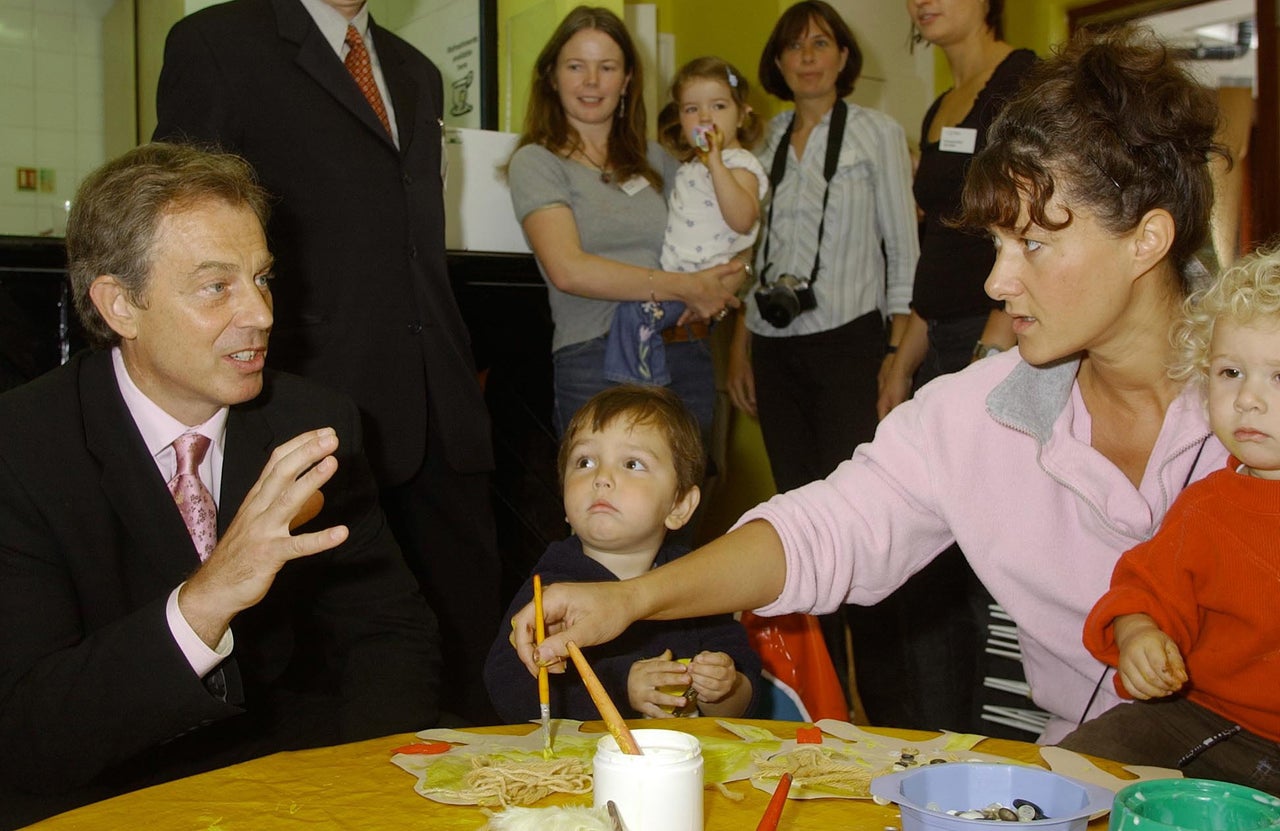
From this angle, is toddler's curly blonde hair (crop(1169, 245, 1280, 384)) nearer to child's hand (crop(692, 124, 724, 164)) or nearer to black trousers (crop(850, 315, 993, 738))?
black trousers (crop(850, 315, 993, 738))

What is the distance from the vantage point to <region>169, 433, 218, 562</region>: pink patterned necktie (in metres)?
1.66

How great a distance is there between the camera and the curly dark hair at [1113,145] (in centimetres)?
150

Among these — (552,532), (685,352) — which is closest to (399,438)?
(685,352)

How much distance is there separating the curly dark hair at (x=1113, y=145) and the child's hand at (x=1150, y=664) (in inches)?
20.0

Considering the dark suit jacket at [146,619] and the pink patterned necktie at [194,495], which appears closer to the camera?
the dark suit jacket at [146,619]

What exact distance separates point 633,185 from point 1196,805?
2.33 metres

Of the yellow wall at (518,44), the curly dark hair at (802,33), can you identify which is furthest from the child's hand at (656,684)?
the yellow wall at (518,44)

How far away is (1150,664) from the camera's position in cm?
134

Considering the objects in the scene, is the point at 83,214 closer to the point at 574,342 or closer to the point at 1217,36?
the point at 574,342

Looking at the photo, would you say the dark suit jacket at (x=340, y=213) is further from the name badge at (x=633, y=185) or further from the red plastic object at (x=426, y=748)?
the red plastic object at (x=426, y=748)

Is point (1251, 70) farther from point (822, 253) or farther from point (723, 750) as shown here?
point (723, 750)

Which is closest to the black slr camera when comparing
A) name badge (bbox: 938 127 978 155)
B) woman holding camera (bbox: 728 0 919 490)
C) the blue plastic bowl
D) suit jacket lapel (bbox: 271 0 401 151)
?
woman holding camera (bbox: 728 0 919 490)

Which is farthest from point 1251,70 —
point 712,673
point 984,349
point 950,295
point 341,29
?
point 712,673

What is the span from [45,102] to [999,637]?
4694 millimetres
